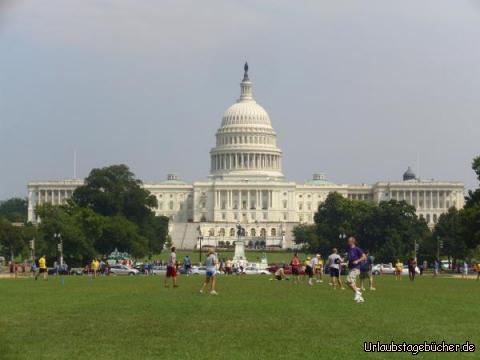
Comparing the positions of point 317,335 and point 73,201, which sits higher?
point 73,201

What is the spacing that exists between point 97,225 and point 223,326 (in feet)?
240

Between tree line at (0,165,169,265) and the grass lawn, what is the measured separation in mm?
59097

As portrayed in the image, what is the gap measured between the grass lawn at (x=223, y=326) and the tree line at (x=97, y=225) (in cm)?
5910

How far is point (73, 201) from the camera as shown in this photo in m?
115

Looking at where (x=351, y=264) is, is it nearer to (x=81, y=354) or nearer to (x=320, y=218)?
(x=81, y=354)

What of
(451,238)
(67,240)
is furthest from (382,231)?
(67,240)

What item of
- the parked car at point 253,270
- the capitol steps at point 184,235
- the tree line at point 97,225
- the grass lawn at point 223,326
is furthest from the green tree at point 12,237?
the capitol steps at point 184,235

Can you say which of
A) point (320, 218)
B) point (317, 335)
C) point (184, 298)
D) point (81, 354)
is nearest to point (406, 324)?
point (317, 335)

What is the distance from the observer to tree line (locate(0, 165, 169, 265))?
88.4 m

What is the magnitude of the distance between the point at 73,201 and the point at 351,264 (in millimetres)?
88767

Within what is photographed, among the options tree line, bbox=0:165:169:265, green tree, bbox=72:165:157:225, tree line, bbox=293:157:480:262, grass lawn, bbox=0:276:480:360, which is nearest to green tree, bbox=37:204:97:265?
tree line, bbox=0:165:169:265

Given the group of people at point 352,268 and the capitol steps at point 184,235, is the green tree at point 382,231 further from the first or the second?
the capitol steps at point 184,235

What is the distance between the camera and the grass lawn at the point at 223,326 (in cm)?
1659

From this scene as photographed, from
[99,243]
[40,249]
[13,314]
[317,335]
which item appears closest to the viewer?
[317,335]
